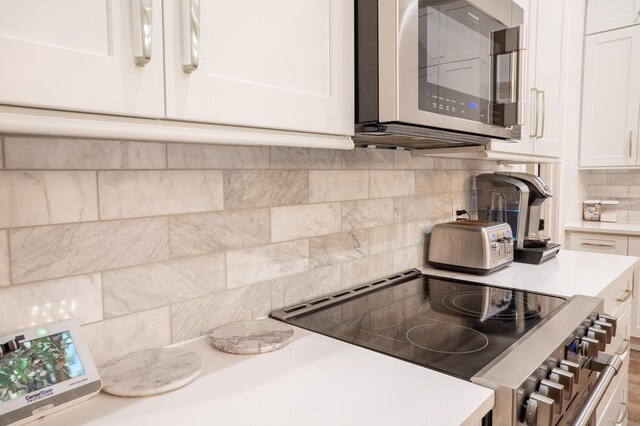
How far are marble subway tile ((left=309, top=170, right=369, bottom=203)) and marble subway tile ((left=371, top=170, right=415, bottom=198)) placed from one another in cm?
5

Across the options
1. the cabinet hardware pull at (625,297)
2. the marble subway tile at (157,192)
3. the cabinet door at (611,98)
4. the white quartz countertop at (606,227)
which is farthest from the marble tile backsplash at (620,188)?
the marble subway tile at (157,192)

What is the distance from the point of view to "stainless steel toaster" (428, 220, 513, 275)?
5.20ft

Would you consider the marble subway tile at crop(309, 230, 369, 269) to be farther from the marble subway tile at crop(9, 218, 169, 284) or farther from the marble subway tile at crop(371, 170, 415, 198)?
the marble subway tile at crop(9, 218, 169, 284)

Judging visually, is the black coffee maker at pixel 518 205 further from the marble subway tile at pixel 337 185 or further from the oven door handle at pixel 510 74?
the marble subway tile at pixel 337 185

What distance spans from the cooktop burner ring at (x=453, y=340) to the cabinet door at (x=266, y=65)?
508 millimetres

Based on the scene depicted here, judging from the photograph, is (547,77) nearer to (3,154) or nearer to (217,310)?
(217,310)

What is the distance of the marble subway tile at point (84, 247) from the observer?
0.76 m

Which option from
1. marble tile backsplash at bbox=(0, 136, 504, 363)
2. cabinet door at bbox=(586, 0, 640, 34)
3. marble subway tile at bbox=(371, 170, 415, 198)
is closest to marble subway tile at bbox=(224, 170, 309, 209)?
marble tile backsplash at bbox=(0, 136, 504, 363)

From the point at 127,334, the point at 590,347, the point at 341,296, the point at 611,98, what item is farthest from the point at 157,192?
the point at 611,98

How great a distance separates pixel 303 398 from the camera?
73cm

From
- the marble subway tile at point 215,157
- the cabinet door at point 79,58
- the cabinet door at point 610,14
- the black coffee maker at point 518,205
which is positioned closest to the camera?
the cabinet door at point 79,58

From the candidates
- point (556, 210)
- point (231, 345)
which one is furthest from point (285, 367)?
point (556, 210)

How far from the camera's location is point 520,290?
140 centimetres

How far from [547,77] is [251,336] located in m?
1.61
